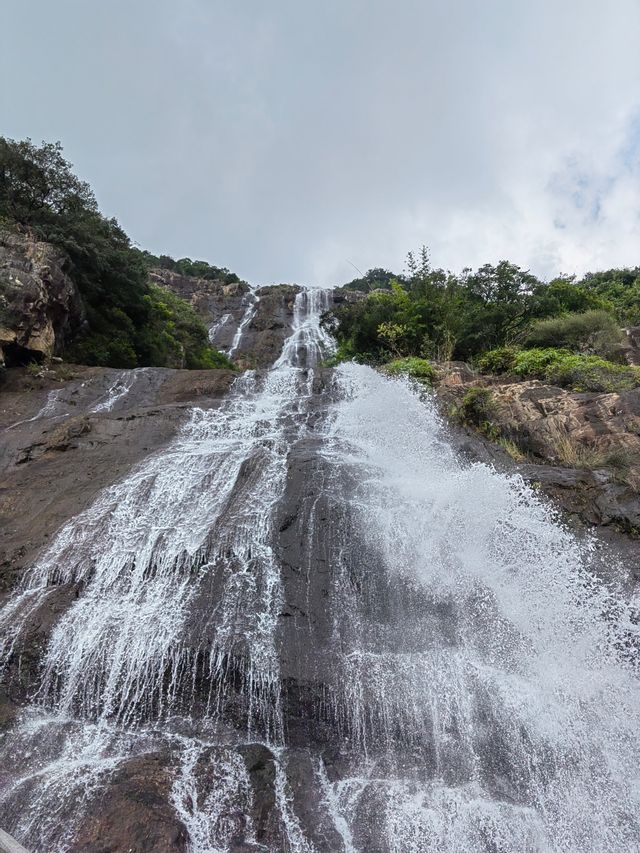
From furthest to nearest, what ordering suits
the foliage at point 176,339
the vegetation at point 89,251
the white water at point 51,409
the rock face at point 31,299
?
the foliage at point 176,339 < the vegetation at point 89,251 < the rock face at point 31,299 < the white water at point 51,409

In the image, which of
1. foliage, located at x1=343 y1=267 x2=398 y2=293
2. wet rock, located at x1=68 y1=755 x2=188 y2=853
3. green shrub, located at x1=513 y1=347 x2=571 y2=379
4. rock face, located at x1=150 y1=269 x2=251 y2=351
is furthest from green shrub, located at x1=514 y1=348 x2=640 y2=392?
foliage, located at x1=343 y1=267 x2=398 y2=293

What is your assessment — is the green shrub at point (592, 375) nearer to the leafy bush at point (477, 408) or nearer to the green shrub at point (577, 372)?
the green shrub at point (577, 372)

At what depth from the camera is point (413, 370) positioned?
15461 millimetres

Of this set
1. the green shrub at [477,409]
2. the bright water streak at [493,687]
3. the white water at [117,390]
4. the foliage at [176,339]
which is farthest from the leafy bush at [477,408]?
the foliage at [176,339]

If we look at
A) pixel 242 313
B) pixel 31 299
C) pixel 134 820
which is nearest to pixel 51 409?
pixel 31 299

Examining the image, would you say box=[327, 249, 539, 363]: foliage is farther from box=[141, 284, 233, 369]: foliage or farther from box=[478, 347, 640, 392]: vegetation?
box=[141, 284, 233, 369]: foliage

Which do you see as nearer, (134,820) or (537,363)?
(134,820)

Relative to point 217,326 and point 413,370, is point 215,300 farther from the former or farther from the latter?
point 413,370

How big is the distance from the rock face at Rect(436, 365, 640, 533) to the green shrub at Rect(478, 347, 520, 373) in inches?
100

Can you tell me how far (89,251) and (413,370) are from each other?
Answer: 44.5ft

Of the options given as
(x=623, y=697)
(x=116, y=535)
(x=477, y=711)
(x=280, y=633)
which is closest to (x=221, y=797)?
(x=280, y=633)

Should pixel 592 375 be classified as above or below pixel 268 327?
below

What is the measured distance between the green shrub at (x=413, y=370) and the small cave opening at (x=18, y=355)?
1180 centimetres

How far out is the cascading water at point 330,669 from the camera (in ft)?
15.7
